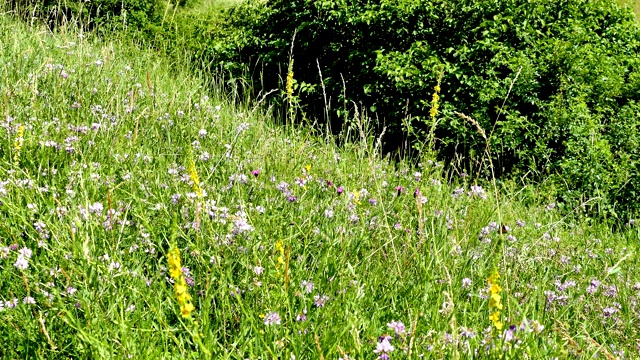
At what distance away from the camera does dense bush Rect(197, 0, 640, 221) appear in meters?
5.19

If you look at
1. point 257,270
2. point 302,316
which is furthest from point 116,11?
point 302,316

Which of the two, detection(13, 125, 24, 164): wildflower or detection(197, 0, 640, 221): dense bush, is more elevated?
detection(13, 125, 24, 164): wildflower

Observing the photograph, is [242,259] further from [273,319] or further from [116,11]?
[116,11]

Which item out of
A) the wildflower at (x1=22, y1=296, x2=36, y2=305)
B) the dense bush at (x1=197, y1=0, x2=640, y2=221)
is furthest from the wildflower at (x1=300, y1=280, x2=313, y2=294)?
the dense bush at (x1=197, y1=0, x2=640, y2=221)

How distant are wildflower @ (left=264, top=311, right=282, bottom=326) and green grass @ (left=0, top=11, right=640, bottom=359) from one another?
0.16 feet

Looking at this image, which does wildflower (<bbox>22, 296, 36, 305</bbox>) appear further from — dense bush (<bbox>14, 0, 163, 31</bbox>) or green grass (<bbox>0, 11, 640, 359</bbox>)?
dense bush (<bbox>14, 0, 163, 31</bbox>)

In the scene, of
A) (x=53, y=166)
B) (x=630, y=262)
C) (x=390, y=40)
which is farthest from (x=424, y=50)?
(x=53, y=166)

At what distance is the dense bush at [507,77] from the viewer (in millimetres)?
5191

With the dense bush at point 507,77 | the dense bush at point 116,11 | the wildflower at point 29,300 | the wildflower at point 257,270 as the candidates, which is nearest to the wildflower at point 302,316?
the wildflower at point 257,270

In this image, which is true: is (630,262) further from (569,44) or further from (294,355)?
(294,355)

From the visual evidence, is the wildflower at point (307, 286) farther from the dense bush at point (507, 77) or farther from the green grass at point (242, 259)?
the dense bush at point (507, 77)

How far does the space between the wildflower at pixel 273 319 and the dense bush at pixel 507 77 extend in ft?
11.3

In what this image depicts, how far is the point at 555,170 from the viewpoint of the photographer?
526cm

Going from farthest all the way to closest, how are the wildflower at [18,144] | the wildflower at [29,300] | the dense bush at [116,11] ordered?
the dense bush at [116,11] → the wildflower at [18,144] → the wildflower at [29,300]
